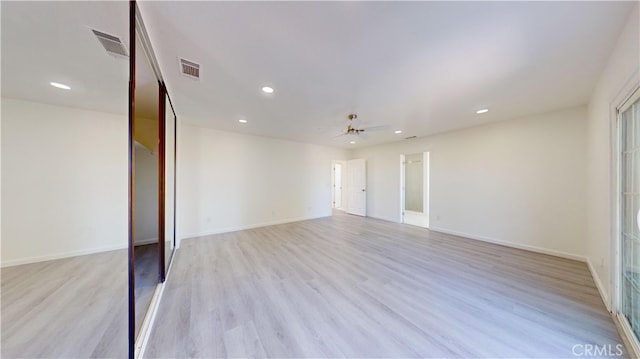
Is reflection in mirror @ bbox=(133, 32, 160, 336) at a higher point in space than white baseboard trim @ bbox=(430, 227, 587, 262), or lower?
higher

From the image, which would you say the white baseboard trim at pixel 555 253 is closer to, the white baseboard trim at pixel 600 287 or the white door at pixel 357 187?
the white baseboard trim at pixel 600 287

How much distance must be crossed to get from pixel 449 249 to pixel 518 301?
164 cm

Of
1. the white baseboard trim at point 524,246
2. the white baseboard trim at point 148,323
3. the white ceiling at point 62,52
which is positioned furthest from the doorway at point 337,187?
the white ceiling at point 62,52

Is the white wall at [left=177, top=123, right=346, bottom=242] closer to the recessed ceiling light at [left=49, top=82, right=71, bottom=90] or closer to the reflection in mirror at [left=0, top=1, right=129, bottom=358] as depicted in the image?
the reflection in mirror at [left=0, top=1, right=129, bottom=358]

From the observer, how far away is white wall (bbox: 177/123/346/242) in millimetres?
4484

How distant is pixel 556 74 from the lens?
2242 mm

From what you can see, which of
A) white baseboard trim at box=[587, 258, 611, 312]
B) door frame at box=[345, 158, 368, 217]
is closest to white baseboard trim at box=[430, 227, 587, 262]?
white baseboard trim at box=[587, 258, 611, 312]

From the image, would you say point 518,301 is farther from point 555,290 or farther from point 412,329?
point 412,329

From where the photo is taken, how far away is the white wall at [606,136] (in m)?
1.50

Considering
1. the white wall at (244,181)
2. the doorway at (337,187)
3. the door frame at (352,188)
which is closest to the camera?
the white wall at (244,181)

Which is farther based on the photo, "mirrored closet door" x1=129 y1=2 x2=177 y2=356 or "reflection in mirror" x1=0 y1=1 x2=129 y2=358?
"reflection in mirror" x1=0 y1=1 x2=129 y2=358

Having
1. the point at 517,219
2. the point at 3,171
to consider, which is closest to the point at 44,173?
the point at 3,171

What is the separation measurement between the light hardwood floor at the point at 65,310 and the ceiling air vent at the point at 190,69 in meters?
2.51

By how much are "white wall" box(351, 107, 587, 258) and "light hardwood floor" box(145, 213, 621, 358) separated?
508 mm
